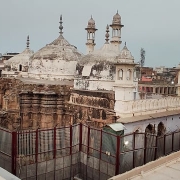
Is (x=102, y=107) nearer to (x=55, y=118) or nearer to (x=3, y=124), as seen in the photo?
(x=55, y=118)

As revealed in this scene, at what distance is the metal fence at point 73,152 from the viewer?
871 centimetres

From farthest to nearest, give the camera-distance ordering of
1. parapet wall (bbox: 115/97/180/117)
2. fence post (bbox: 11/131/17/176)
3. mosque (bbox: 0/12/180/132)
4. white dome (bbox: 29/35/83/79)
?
white dome (bbox: 29/35/83/79) → mosque (bbox: 0/12/180/132) → parapet wall (bbox: 115/97/180/117) → fence post (bbox: 11/131/17/176)

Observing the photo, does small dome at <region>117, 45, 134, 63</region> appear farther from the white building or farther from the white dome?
the white building

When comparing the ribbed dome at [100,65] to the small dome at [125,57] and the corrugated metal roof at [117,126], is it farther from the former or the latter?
the corrugated metal roof at [117,126]

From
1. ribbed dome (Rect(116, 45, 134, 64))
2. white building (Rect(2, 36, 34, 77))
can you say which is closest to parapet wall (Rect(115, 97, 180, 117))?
ribbed dome (Rect(116, 45, 134, 64))

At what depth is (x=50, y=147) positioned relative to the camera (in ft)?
30.1

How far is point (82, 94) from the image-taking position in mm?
13930

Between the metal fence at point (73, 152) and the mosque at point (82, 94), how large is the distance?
1919 millimetres

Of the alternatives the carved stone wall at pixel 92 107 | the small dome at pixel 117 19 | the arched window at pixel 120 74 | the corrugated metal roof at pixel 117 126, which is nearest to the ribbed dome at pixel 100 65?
the carved stone wall at pixel 92 107

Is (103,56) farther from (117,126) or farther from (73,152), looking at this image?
(73,152)

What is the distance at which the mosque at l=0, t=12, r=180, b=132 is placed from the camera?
1225cm

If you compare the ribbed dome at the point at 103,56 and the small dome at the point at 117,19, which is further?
the small dome at the point at 117,19

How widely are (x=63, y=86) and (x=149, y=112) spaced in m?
4.73

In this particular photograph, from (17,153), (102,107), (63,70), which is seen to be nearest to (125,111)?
(102,107)
